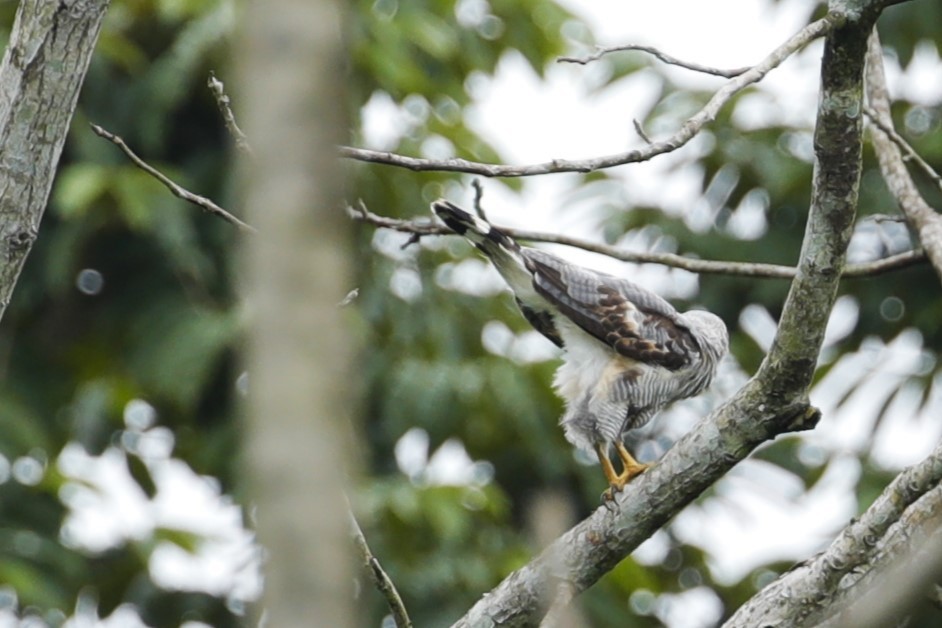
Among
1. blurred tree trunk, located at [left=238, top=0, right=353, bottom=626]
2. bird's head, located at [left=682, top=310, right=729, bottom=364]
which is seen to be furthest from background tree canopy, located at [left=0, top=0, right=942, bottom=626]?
blurred tree trunk, located at [left=238, top=0, right=353, bottom=626]

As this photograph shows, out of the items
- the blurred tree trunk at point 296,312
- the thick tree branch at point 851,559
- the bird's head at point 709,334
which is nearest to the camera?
the blurred tree trunk at point 296,312

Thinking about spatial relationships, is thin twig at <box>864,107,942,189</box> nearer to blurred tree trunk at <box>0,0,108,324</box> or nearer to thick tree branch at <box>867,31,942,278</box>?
thick tree branch at <box>867,31,942,278</box>

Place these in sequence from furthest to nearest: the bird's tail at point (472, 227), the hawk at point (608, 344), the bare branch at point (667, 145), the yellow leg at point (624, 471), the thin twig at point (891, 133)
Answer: the hawk at point (608, 344) < the bird's tail at point (472, 227) < the yellow leg at point (624, 471) < the thin twig at point (891, 133) < the bare branch at point (667, 145)

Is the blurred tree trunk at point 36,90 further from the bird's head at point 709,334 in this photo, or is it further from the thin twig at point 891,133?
the bird's head at point 709,334

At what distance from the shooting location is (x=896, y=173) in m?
5.44

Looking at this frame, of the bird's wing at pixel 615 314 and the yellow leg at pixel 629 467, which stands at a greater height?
the bird's wing at pixel 615 314

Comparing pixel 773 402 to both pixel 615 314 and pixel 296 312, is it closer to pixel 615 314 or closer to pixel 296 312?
pixel 615 314

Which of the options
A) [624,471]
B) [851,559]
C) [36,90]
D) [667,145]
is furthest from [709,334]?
[36,90]

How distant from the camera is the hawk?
5.93 m

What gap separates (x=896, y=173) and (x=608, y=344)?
1.43 m

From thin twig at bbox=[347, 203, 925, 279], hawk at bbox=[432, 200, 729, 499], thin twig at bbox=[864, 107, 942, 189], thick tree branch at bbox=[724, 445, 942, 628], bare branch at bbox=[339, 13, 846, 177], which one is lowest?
thick tree branch at bbox=[724, 445, 942, 628]

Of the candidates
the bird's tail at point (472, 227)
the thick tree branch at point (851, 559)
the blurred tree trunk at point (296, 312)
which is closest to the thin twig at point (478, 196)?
the bird's tail at point (472, 227)

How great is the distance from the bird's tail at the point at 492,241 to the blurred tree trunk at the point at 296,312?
3.98m

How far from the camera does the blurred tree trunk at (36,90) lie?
3.49 meters
